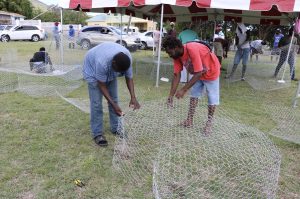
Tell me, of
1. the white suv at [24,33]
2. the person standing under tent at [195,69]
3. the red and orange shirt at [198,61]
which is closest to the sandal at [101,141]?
the person standing under tent at [195,69]

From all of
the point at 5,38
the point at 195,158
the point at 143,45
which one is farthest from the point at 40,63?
the point at 5,38

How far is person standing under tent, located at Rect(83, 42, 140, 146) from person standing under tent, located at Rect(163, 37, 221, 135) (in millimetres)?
455

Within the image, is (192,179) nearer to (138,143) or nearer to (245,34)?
(138,143)

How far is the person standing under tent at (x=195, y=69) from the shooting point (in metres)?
3.06

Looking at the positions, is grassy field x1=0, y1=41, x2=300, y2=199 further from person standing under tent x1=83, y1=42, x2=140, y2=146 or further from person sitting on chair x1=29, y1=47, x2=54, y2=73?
person sitting on chair x1=29, y1=47, x2=54, y2=73

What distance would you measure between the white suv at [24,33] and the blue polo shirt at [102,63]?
2011cm

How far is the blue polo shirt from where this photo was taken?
2.91m

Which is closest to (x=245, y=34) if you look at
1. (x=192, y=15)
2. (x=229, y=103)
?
(x=229, y=103)

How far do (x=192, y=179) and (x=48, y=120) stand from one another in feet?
7.46

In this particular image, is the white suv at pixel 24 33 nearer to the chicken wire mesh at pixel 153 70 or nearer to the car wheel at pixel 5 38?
the car wheel at pixel 5 38

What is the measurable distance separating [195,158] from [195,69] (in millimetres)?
874

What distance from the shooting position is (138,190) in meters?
2.60

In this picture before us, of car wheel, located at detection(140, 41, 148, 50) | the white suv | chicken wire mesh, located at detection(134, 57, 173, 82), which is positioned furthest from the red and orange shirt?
the white suv

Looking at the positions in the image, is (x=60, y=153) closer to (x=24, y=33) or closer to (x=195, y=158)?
(x=195, y=158)
